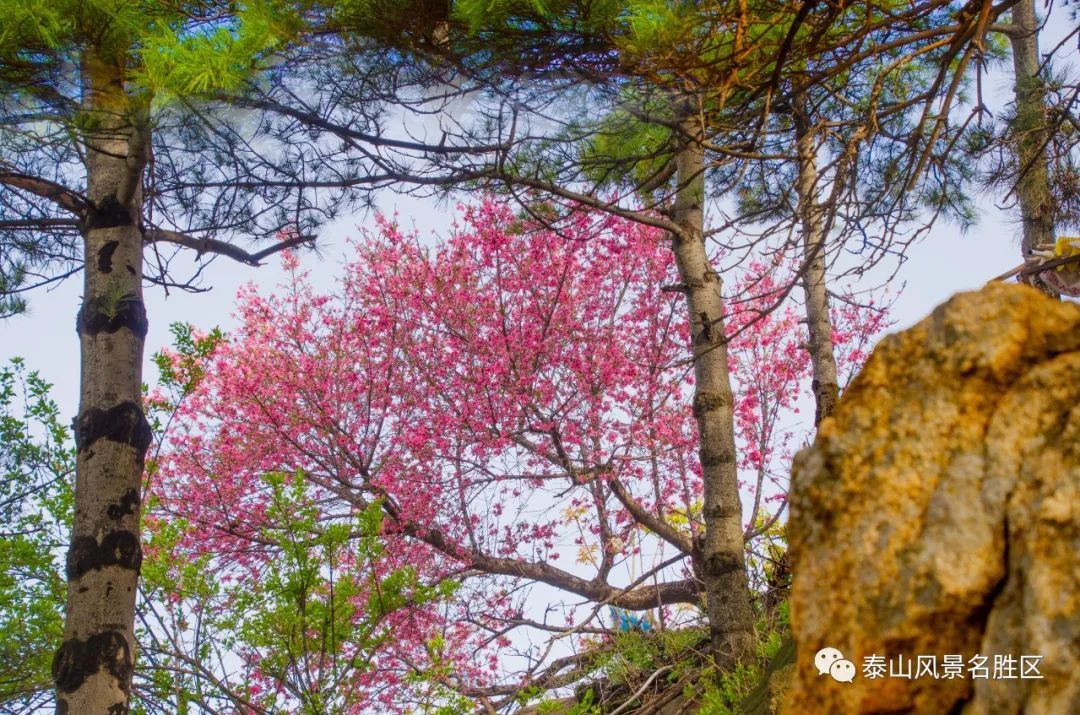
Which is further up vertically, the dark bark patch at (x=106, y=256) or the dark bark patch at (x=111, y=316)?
the dark bark patch at (x=106, y=256)

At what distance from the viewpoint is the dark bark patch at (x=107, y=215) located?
462 cm

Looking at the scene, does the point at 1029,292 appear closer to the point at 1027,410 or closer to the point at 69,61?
the point at 1027,410

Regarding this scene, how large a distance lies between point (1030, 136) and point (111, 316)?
643 centimetres

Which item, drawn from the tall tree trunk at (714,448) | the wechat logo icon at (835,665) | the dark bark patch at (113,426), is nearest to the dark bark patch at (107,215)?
the dark bark patch at (113,426)

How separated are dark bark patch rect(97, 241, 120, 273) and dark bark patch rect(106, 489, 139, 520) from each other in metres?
1.19

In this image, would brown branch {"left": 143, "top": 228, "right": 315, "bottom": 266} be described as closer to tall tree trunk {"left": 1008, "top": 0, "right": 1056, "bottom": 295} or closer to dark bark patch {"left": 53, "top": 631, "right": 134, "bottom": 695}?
dark bark patch {"left": 53, "top": 631, "right": 134, "bottom": 695}

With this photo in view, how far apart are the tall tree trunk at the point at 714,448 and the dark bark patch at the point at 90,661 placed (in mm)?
3050

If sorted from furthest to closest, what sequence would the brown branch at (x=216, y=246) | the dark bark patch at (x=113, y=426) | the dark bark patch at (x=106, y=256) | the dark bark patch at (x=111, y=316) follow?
the brown branch at (x=216, y=246), the dark bark patch at (x=106, y=256), the dark bark patch at (x=111, y=316), the dark bark patch at (x=113, y=426)

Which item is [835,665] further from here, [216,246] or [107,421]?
[216,246]

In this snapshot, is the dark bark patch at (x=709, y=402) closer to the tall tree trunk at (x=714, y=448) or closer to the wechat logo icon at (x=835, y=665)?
the tall tree trunk at (x=714, y=448)

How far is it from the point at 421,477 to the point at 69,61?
374cm

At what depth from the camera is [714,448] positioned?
5.21 metres

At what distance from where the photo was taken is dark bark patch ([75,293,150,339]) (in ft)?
14.3

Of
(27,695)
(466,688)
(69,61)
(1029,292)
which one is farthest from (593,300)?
(1029,292)
